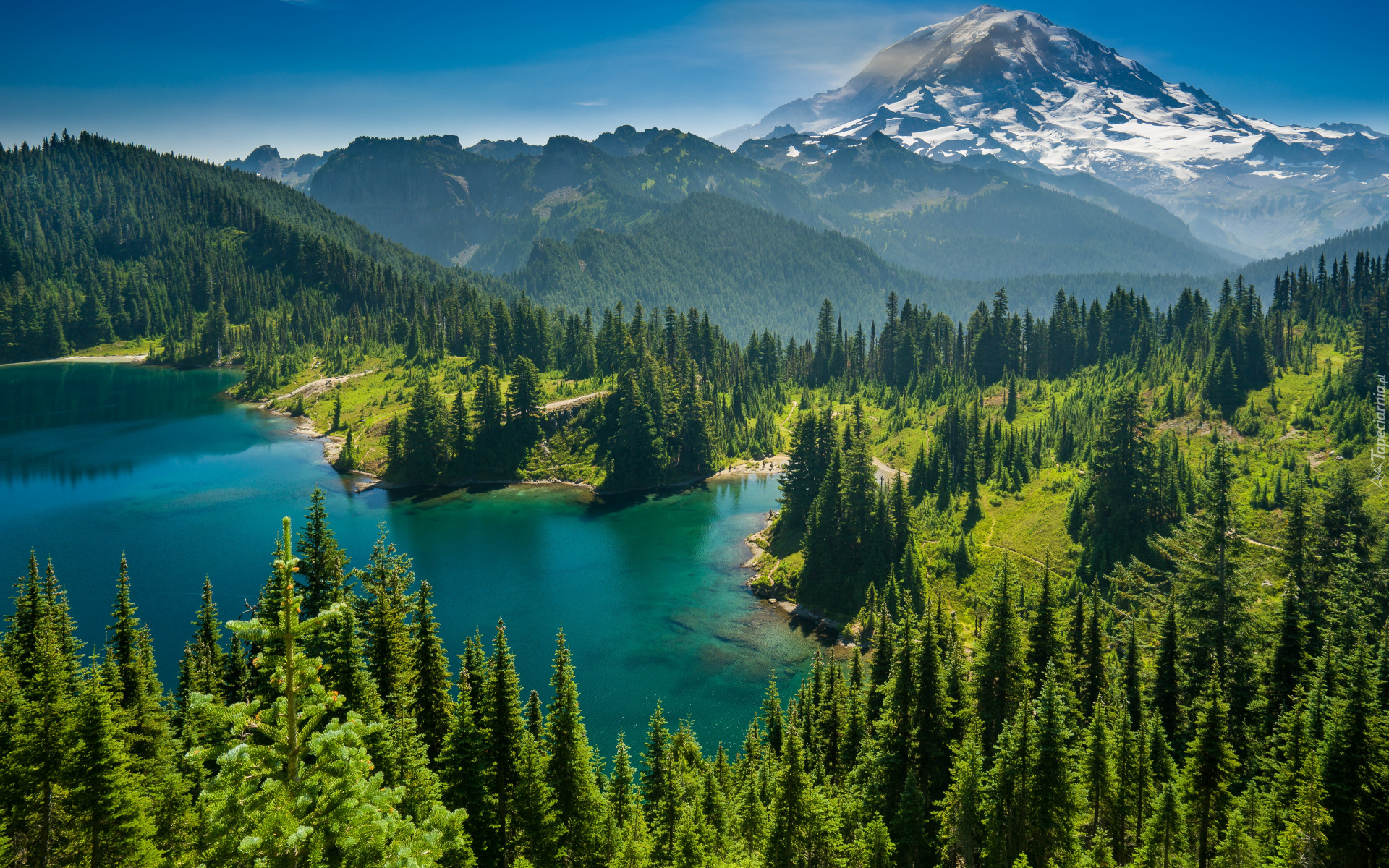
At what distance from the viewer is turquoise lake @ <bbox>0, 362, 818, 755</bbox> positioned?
9044 centimetres

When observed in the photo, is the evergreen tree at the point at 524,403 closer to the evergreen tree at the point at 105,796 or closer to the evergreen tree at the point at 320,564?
the evergreen tree at the point at 320,564

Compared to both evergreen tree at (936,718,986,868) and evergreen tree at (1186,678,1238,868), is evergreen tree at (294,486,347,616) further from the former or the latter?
evergreen tree at (1186,678,1238,868)

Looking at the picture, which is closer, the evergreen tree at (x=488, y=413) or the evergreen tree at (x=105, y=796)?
the evergreen tree at (x=105, y=796)

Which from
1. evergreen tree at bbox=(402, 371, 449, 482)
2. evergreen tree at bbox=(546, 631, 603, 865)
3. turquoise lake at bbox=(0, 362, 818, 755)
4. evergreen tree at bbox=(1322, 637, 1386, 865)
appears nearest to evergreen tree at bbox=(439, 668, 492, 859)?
evergreen tree at bbox=(546, 631, 603, 865)

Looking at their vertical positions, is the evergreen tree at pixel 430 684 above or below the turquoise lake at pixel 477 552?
above

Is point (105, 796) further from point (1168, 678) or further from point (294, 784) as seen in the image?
point (1168, 678)

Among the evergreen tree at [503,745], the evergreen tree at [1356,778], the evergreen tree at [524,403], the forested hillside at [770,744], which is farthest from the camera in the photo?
the evergreen tree at [524,403]

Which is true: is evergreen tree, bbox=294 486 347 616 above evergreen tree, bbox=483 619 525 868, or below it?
above

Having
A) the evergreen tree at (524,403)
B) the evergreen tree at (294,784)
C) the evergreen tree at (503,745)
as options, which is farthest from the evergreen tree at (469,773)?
the evergreen tree at (524,403)

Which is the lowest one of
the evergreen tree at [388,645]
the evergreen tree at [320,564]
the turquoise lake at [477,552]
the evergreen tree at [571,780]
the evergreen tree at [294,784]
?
the turquoise lake at [477,552]

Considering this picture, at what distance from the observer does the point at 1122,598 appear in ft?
328

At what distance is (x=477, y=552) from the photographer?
12725 cm

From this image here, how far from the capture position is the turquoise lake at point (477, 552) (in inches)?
3561

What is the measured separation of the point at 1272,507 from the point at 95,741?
13567 centimetres
